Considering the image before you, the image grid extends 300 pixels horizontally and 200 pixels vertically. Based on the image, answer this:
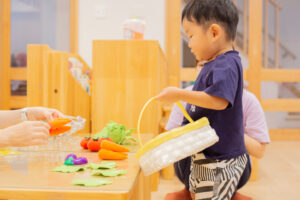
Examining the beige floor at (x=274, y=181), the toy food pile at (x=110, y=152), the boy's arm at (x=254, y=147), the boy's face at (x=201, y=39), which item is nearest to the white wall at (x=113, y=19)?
the beige floor at (x=274, y=181)

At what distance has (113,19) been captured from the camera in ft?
10.9

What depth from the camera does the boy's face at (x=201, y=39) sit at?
905mm

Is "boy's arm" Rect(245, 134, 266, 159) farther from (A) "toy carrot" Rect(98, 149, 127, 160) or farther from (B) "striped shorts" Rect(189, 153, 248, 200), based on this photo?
(A) "toy carrot" Rect(98, 149, 127, 160)

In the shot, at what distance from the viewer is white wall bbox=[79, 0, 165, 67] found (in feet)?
10.9

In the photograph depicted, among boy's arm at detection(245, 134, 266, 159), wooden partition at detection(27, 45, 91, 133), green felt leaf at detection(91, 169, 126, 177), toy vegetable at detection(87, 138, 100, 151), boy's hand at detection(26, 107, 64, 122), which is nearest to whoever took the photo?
green felt leaf at detection(91, 169, 126, 177)

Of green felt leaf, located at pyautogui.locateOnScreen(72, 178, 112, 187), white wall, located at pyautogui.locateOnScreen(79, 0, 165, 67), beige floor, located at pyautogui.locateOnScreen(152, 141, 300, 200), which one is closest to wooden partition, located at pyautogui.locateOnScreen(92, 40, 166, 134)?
beige floor, located at pyautogui.locateOnScreen(152, 141, 300, 200)

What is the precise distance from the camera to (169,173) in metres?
2.31

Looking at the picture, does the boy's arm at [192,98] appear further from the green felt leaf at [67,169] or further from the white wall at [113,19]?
the white wall at [113,19]

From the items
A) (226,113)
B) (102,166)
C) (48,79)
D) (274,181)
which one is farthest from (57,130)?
(274,181)

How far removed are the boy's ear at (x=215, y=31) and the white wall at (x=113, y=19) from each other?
2450 millimetres

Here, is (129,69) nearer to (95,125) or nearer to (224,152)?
(95,125)

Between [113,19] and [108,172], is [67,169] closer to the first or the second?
[108,172]

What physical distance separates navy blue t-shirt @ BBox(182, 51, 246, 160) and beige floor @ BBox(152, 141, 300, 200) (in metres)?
1.04

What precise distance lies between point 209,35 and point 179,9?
2.74m
